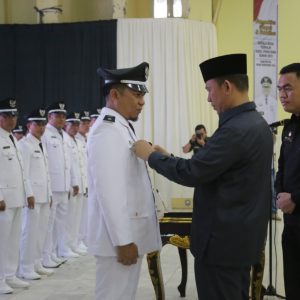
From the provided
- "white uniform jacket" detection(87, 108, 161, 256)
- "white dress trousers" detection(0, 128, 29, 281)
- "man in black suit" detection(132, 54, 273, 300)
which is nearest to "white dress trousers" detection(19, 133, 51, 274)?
"white dress trousers" detection(0, 128, 29, 281)

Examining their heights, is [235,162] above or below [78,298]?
above

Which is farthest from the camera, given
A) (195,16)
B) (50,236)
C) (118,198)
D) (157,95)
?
(195,16)

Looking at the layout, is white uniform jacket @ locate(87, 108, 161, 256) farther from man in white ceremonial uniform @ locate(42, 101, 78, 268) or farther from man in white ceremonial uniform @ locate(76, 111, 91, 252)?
man in white ceremonial uniform @ locate(76, 111, 91, 252)

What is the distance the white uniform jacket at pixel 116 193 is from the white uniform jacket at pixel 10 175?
2424mm

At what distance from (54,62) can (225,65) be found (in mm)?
8044

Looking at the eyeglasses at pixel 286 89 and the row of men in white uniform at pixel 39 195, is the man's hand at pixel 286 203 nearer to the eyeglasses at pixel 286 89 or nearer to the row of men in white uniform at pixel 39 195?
the eyeglasses at pixel 286 89

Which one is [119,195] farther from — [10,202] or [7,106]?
[7,106]

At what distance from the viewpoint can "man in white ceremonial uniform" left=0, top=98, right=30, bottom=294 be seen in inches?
176

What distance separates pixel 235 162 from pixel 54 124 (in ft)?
13.5

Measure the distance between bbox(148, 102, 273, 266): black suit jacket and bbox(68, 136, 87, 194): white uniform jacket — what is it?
13.9 ft

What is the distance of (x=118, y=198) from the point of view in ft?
7.11

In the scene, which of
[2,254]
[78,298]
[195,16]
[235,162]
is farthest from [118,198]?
[195,16]

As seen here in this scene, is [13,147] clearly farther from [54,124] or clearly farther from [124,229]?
[124,229]

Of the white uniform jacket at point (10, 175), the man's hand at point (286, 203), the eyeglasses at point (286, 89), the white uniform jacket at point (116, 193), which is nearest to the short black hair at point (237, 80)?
the white uniform jacket at point (116, 193)
